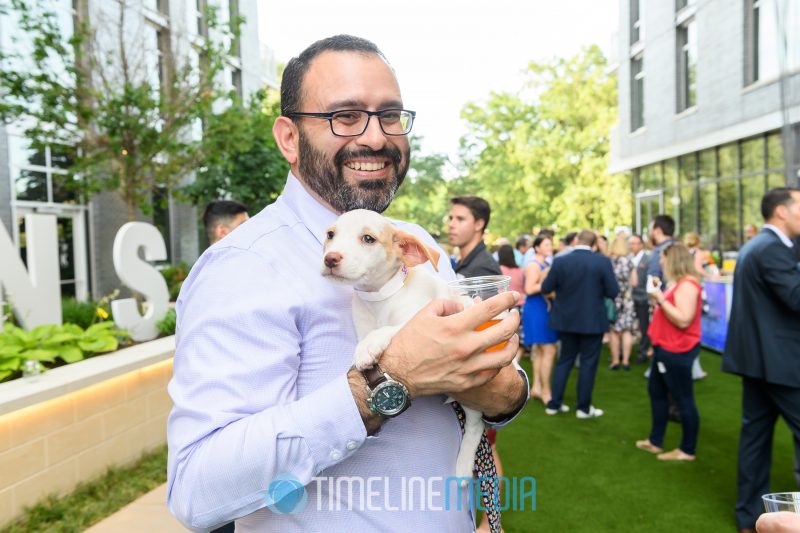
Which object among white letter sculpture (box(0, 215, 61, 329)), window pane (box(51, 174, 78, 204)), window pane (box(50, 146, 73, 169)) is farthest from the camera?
window pane (box(50, 146, 73, 169))

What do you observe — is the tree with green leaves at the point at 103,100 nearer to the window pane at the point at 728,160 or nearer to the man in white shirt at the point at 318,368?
the man in white shirt at the point at 318,368

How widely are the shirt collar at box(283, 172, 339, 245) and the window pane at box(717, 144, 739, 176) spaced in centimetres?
1858

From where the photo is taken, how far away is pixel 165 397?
5750mm

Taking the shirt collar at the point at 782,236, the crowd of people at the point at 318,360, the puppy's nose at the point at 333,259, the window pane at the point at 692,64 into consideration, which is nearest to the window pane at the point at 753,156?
the window pane at the point at 692,64

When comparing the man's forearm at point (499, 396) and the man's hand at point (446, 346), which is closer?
the man's hand at point (446, 346)

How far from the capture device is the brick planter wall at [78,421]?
3.87m

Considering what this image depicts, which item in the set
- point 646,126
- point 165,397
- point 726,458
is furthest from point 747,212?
point 165,397

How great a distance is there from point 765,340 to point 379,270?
369 cm

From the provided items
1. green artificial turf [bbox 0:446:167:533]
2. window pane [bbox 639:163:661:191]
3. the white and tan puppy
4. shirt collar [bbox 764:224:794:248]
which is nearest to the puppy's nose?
the white and tan puppy

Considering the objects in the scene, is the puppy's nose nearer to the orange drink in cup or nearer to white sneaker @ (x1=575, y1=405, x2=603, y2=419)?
the orange drink in cup

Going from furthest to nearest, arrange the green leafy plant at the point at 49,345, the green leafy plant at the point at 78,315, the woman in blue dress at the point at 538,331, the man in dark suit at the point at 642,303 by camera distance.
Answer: the man in dark suit at the point at 642,303
the green leafy plant at the point at 78,315
the woman in blue dress at the point at 538,331
the green leafy plant at the point at 49,345

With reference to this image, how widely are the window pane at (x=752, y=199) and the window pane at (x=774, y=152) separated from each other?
51 centimetres

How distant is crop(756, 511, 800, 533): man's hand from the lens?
3.47ft

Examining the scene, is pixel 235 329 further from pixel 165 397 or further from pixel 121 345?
pixel 121 345
